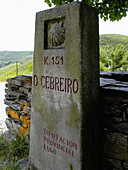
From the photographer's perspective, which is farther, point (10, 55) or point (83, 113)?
point (10, 55)

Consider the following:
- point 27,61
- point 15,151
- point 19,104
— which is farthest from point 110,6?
point 27,61

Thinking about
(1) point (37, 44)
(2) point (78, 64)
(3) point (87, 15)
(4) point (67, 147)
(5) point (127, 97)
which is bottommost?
(4) point (67, 147)

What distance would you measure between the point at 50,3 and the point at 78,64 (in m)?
4.23

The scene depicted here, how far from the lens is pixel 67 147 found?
213cm

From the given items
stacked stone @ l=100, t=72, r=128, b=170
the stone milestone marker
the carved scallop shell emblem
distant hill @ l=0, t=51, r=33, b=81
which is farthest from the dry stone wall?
distant hill @ l=0, t=51, r=33, b=81

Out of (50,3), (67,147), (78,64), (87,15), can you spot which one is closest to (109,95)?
(78,64)

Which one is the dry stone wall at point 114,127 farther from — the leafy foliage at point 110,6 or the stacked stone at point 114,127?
the leafy foliage at point 110,6

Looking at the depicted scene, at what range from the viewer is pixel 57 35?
2.14 m

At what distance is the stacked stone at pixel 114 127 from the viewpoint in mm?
2006

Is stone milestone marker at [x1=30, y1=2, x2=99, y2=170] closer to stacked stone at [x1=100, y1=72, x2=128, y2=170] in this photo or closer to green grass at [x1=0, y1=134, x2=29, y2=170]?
stacked stone at [x1=100, y1=72, x2=128, y2=170]

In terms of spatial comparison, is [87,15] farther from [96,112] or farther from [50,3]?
[50,3]

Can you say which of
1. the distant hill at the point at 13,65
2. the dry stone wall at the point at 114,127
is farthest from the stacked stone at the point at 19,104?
the distant hill at the point at 13,65

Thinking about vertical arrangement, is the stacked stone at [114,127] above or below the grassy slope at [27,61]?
below

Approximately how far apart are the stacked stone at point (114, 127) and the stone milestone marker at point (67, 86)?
11 centimetres
